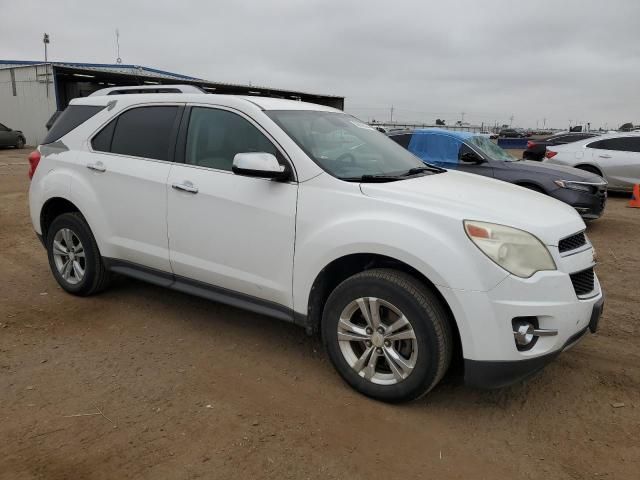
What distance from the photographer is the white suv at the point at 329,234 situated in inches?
110

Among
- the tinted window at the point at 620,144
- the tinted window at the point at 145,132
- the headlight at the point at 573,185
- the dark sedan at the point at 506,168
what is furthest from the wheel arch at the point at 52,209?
the tinted window at the point at 620,144

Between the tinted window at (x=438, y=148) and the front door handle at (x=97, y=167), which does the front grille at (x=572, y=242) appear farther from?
the tinted window at (x=438, y=148)

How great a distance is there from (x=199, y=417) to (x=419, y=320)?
1362 mm

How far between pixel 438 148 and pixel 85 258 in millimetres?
5982

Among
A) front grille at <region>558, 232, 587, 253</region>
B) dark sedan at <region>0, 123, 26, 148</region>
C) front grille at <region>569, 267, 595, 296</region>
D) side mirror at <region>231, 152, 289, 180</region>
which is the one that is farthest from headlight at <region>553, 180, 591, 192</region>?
dark sedan at <region>0, 123, 26, 148</region>

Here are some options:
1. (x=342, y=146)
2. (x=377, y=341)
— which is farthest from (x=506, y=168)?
(x=377, y=341)

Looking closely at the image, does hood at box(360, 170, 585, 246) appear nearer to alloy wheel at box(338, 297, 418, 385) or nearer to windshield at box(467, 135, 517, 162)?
alloy wheel at box(338, 297, 418, 385)

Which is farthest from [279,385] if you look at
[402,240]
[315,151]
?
[315,151]

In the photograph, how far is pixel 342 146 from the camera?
12.3 feet

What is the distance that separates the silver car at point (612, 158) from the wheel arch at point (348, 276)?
1016cm

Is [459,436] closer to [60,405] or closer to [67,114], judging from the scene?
[60,405]

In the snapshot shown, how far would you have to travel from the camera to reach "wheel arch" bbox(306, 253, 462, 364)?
2.94m

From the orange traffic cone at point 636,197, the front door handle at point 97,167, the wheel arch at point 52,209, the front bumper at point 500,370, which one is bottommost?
the orange traffic cone at point 636,197

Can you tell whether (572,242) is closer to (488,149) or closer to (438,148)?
(438,148)
